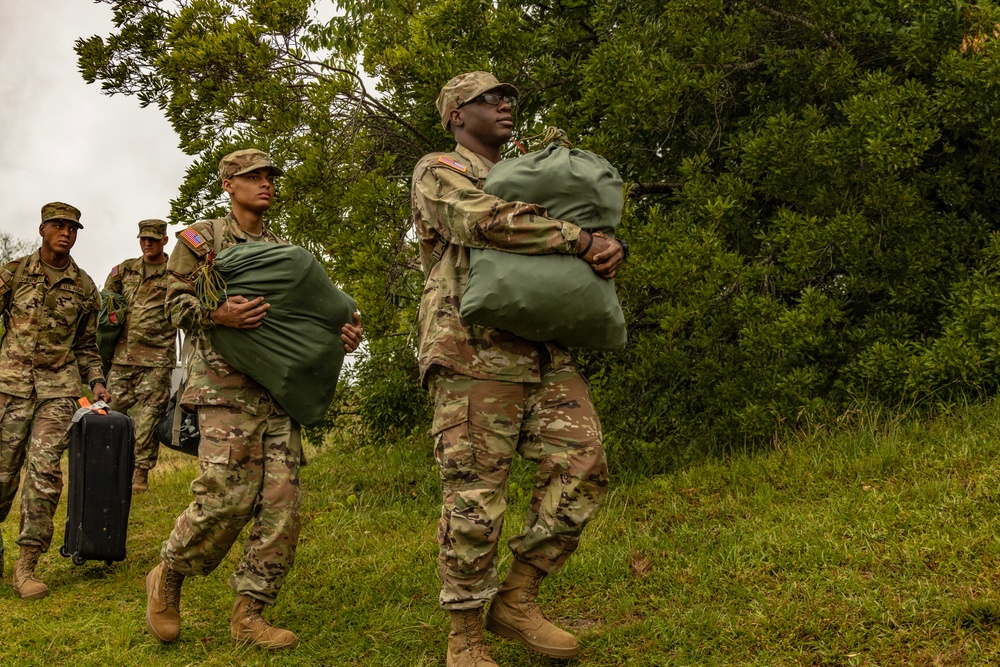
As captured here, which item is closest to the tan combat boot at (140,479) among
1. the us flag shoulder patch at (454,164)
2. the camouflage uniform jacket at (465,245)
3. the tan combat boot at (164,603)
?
the tan combat boot at (164,603)

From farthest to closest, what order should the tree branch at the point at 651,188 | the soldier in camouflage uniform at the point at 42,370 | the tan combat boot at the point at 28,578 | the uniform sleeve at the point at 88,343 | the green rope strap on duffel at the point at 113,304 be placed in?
1. the green rope strap on duffel at the point at 113,304
2. the tree branch at the point at 651,188
3. the uniform sleeve at the point at 88,343
4. the soldier in camouflage uniform at the point at 42,370
5. the tan combat boot at the point at 28,578

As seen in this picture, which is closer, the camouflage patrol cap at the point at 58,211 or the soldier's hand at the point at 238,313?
the soldier's hand at the point at 238,313

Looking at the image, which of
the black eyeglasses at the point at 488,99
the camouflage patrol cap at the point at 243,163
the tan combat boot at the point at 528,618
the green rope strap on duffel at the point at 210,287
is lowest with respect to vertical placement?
the tan combat boot at the point at 528,618

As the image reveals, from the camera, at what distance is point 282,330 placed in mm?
4793

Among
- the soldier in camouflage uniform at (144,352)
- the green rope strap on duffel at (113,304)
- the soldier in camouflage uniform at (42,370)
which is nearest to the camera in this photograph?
the soldier in camouflage uniform at (42,370)

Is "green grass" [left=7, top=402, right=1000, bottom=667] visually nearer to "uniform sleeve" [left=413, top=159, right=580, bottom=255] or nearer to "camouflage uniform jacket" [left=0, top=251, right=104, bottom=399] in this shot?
"camouflage uniform jacket" [left=0, top=251, right=104, bottom=399]

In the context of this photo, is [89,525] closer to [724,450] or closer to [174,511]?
[174,511]

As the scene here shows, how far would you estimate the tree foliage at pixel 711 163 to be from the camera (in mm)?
6387

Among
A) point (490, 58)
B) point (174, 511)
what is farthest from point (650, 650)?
point (174, 511)

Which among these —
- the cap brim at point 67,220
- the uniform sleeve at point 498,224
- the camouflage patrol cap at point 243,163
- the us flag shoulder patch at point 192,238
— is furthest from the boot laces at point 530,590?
the cap brim at point 67,220

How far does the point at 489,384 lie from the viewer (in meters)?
4.04

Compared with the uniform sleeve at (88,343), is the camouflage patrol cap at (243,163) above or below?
above

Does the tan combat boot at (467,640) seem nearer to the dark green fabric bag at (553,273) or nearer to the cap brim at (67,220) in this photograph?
the dark green fabric bag at (553,273)

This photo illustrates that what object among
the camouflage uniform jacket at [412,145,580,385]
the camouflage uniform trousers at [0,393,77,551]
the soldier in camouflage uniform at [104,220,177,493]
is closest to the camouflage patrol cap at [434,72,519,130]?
the camouflage uniform jacket at [412,145,580,385]
